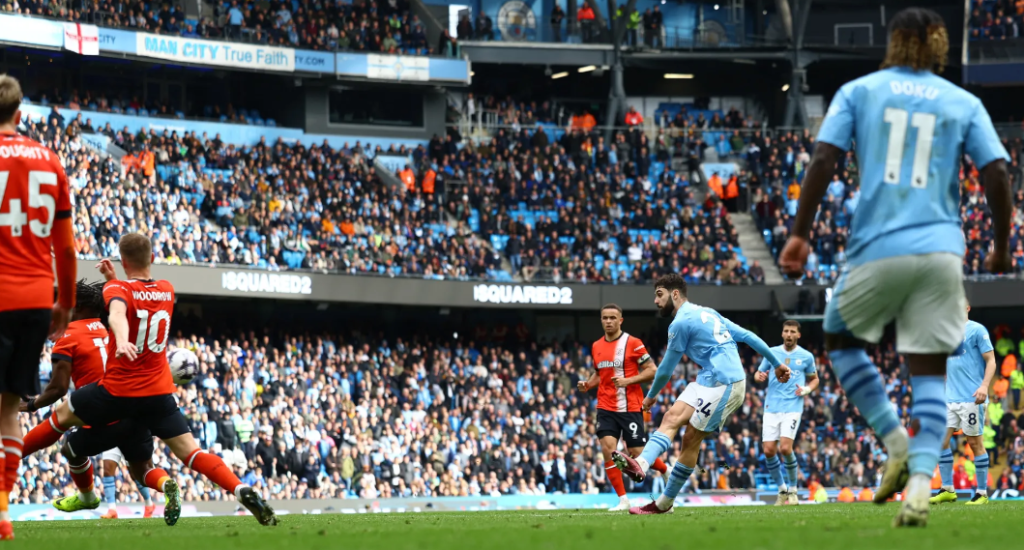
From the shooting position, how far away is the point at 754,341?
13.0 metres

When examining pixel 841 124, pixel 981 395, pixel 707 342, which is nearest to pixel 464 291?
pixel 981 395

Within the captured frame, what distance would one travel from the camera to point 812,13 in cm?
5022

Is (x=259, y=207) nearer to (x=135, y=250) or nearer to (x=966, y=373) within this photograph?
(x=966, y=373)

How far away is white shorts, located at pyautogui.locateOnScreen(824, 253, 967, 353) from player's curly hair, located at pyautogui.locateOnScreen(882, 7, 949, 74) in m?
1.09

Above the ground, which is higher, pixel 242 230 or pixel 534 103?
pixel 534 103

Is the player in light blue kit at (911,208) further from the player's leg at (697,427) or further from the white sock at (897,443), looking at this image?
the player's leg at (697,427)

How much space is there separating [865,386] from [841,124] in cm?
153

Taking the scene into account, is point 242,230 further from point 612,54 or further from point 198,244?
point 612,54

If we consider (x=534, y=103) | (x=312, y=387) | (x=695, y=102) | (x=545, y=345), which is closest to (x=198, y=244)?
(x=312, y=387)

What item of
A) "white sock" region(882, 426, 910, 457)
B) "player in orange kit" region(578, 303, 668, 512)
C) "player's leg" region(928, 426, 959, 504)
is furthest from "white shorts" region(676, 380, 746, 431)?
"white sock" region(882, 426, 910, 457)

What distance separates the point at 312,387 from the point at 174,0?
15.6 meters

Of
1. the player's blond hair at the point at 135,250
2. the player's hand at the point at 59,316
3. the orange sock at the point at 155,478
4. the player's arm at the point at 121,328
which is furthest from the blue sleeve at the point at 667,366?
the player's hand at the point at 59,316

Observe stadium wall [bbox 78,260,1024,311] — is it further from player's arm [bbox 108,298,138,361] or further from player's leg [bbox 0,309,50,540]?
player's leg [bbox 0,309,50,540]

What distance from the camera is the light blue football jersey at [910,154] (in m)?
6.94
